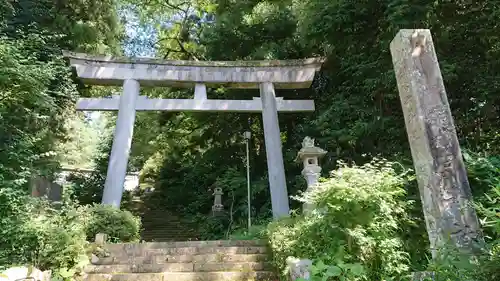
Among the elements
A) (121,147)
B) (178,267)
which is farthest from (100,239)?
(121,147)

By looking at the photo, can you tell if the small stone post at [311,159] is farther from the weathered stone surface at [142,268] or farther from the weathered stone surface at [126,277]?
the weathered stone surface at [126,277]

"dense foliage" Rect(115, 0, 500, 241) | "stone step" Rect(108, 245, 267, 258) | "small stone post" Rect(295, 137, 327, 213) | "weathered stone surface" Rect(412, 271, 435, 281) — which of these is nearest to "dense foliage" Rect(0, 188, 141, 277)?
"stone step" Rect(108, 245, 267, 258)

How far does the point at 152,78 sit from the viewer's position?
9.20m

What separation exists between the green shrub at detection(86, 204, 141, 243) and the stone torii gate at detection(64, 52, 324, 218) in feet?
2.81

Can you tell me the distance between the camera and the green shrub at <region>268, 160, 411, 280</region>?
3955 mm

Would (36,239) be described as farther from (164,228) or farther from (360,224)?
(164,228)

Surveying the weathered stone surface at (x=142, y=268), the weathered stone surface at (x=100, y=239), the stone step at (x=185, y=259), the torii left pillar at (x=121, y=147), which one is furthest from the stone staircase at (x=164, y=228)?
the weathered stone surface at (x=142, y=268)

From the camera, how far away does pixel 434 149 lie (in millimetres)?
3998

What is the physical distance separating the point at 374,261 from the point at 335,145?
4.88m

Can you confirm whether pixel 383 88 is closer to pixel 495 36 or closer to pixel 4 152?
pixel 495 36

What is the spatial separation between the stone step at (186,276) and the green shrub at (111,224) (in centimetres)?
176

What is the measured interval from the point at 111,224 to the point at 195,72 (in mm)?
4080

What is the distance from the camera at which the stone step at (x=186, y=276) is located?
5160 millimetres

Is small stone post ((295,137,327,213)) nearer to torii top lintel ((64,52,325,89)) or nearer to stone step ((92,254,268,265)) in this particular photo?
stone step ((92,254,268,265))
